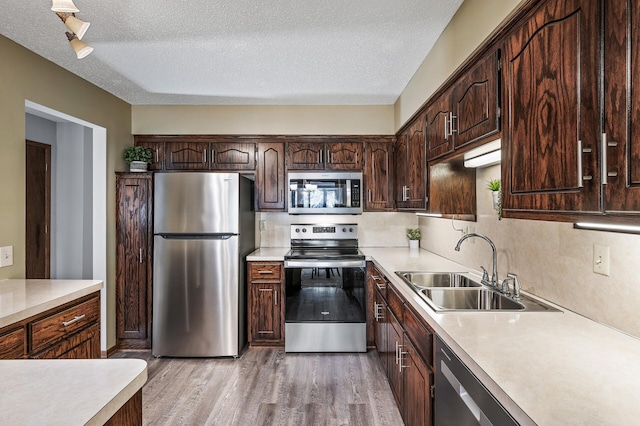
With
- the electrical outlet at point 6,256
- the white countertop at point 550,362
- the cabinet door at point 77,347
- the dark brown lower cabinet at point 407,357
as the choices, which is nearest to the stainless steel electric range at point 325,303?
Answer: the dark brown lower cabinet at point 407,357

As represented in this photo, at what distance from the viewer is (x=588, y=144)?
1009mm

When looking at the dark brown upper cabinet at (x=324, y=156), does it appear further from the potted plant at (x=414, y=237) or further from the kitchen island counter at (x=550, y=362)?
the kitchen island counter at (x=550, y=362)

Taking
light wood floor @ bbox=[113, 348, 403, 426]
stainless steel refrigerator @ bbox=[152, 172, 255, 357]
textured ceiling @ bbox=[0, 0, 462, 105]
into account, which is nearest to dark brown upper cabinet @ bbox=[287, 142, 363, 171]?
textured ceiling @ bbox=[0, 0, 462, 105]

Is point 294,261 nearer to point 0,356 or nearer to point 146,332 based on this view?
point 146,332

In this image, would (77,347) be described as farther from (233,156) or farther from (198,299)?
(233,156)

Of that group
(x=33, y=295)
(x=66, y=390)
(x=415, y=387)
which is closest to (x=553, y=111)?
(x=415, y=387)

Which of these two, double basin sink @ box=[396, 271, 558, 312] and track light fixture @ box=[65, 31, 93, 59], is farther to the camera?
double basin sink @ box=[396, 271, 558, 312]

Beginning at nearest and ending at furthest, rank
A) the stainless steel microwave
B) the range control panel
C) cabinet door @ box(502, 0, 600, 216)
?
cabinet door @ box(502, 0, 600, 216) → the stainless steel microwave → the range control panel

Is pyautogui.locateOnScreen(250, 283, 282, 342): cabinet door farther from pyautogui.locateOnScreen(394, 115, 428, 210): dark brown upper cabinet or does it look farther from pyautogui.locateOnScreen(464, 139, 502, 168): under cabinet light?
pyautogui.locateOnScreen(464, 139, 502, 168): under cabinet light

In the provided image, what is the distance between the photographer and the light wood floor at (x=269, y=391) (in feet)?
7.84

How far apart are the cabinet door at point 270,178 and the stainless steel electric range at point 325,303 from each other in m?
0.69

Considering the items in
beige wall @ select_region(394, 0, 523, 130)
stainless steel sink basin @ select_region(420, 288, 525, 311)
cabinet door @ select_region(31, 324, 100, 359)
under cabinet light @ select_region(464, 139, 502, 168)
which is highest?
beige wall @ select_region(394, 0, 523, 130)

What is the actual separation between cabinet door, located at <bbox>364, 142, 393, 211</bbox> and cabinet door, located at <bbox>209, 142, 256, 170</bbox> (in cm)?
126

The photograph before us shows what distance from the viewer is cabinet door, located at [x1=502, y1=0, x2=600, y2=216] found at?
1006mm
